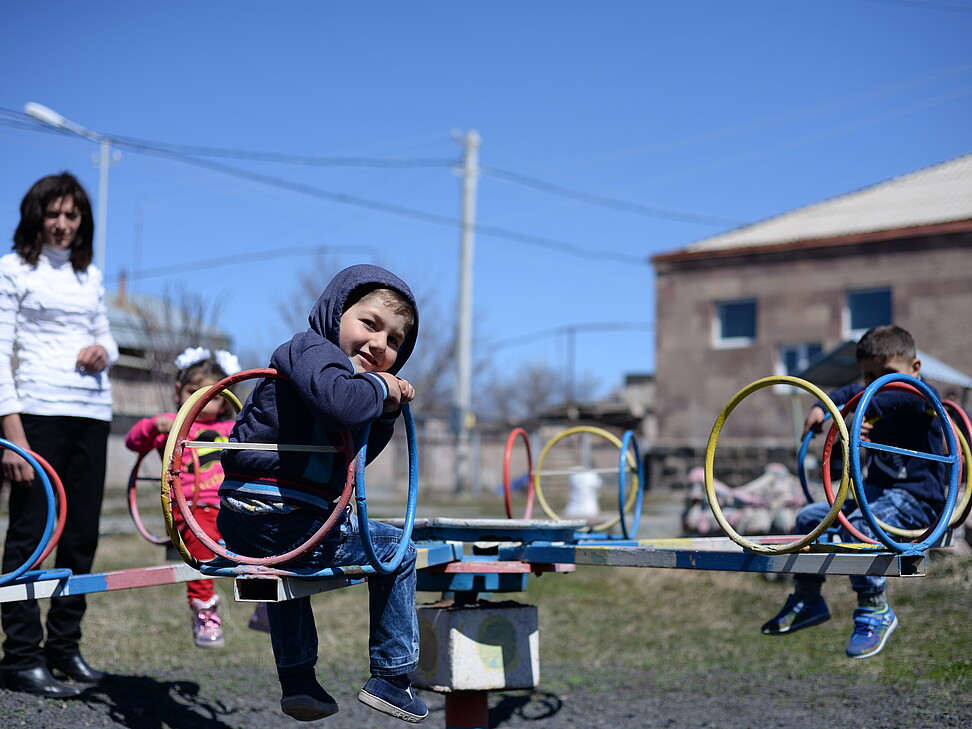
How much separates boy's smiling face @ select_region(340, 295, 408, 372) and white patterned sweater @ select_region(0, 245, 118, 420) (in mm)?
1686

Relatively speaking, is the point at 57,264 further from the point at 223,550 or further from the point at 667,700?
the point at 667,700

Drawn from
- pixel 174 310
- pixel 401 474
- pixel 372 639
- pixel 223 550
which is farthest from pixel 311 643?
pixel 401 474

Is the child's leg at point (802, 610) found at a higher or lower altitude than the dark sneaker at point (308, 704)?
higher

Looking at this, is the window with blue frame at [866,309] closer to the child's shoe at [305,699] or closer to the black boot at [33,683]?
the black boot at [33,683]

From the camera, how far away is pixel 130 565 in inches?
314

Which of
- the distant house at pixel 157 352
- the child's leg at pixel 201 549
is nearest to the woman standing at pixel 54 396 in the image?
the child's leg at pixel 201 549

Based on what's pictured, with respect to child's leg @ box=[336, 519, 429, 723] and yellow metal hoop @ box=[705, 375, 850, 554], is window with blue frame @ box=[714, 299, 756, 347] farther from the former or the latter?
child's leg @ box=[336, 519, 429, 723]

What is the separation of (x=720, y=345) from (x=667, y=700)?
1415cm

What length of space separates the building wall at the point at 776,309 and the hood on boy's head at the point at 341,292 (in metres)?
14.4

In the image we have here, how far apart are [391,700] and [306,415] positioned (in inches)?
34.7

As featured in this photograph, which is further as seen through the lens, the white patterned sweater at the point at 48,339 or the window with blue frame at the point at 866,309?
the window with blue frame at the point at 866,309

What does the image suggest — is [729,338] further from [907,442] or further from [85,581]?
[85,581]

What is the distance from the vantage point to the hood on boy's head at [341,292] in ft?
9.86

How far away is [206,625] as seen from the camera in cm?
424
